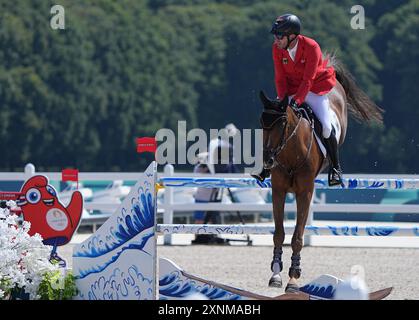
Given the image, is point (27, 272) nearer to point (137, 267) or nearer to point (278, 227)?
point (137, 267)

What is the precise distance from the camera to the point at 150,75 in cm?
5075

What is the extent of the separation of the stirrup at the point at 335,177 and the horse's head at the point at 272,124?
723mm

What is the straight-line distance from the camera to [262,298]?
7090mm

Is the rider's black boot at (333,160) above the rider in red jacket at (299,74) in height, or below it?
below

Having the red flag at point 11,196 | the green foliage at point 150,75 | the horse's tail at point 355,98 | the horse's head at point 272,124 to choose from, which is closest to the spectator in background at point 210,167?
the horse's tail at point 355,98

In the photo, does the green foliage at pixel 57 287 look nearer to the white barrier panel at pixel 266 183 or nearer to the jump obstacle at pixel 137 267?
the jump obstacle at pixel 137 267

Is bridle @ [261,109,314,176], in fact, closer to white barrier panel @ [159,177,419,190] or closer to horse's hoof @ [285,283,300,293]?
white barrier panel @ [159,177,419,190]

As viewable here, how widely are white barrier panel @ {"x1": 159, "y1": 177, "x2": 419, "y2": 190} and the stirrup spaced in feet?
0.17

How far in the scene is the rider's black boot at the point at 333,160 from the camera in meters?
8.51

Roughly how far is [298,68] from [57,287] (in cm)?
254

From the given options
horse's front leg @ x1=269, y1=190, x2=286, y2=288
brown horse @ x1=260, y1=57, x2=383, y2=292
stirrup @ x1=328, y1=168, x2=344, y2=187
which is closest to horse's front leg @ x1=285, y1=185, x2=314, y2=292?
brown horse @ x1=260, y1=57, x2=383, y2=292

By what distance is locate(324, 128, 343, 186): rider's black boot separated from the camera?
8.51 m

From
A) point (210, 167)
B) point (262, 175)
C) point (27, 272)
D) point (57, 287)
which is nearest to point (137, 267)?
point (57, 287)
